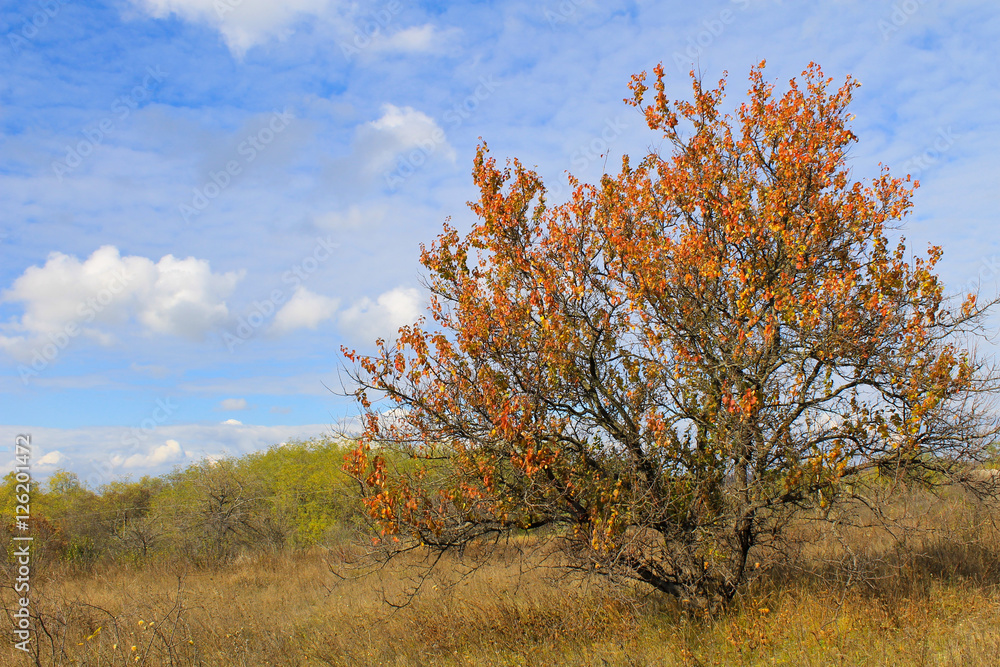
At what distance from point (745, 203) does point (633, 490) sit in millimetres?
4169

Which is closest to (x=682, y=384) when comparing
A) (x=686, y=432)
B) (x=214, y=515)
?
(x=686, y=432)

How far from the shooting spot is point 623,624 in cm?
854

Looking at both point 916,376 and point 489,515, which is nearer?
point 916,376

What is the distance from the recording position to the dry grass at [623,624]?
7484 millimetres

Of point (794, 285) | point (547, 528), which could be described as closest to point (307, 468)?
point (547, 528)

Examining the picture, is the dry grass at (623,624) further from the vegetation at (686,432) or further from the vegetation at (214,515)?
the vegetation at (214,515)

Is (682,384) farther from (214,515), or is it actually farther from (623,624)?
(214,515)

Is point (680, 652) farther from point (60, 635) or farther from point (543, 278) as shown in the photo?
point (60, 635)

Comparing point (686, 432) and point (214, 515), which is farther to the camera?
point (214, 515)

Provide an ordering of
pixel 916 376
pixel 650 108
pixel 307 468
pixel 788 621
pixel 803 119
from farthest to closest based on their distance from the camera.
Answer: pixel 307 468, pixel 650 108, pixel 803 119, pixel 788 621, pixel 916 376

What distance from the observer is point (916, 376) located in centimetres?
736

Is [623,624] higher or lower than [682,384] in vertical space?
lower

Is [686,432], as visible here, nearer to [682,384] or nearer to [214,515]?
[682,384]

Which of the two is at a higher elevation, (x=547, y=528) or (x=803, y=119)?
(x=803, y=119)
